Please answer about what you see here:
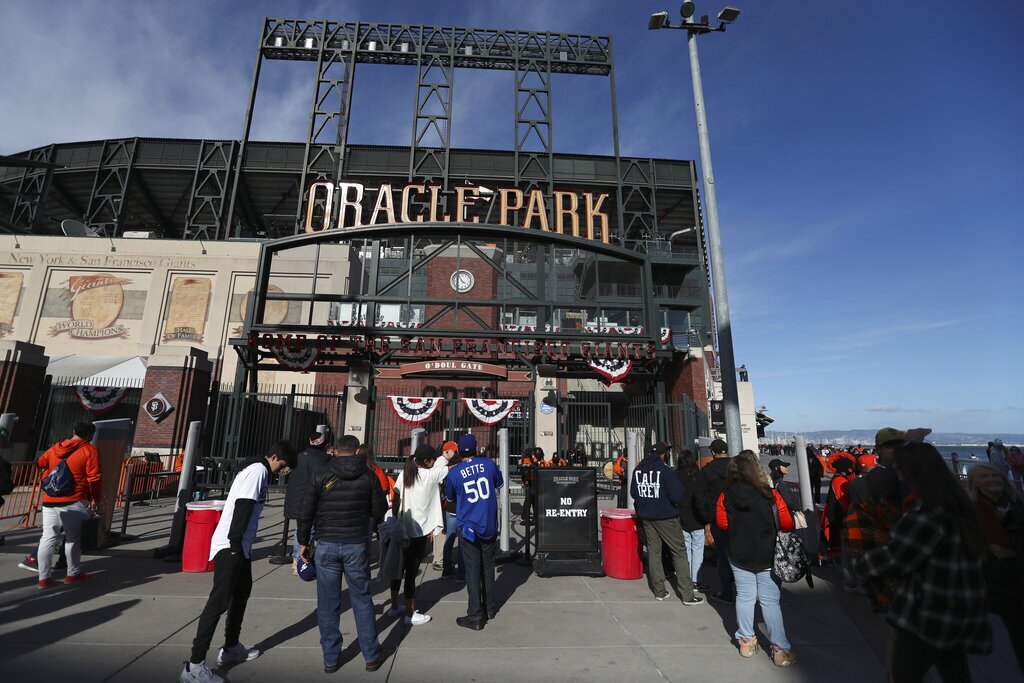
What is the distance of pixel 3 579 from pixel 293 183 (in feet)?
121

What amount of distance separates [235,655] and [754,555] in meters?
4.91

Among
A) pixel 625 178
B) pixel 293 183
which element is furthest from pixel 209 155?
pixel 625 178

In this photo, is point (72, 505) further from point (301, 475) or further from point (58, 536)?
point (301, 475)

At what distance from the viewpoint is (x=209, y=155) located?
36562mm

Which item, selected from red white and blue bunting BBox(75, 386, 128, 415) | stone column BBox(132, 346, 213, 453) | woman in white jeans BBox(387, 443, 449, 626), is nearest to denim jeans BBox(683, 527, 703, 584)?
woman in white jeans BBox(387, 443, 449, 626)

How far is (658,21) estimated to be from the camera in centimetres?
1026

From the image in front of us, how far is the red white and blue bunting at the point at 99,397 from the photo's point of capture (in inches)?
754

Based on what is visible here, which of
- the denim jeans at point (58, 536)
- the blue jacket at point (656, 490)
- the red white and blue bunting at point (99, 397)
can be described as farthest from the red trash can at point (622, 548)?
the red white and blue bunting at point (99, 397)

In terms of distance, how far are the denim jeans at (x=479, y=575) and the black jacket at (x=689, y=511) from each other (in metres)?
2.81

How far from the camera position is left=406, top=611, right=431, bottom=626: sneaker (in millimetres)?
5414

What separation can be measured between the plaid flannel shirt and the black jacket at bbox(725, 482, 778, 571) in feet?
5.50

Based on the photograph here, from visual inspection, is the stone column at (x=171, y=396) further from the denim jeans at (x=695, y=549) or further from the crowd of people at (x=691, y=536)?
the denim jeans at (x=695, y=549)

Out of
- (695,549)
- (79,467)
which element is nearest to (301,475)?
(79,467)

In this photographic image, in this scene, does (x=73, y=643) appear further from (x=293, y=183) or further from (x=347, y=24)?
(x=347, y=24)
